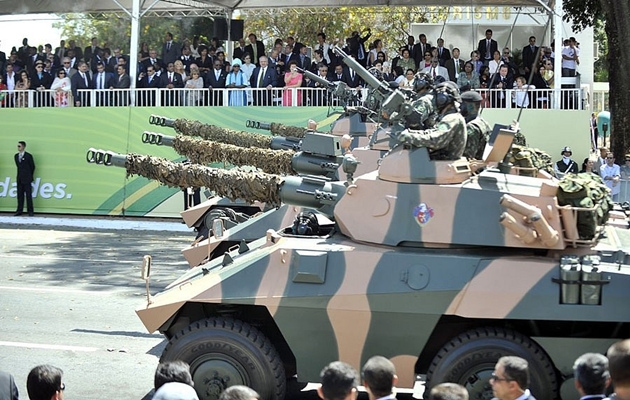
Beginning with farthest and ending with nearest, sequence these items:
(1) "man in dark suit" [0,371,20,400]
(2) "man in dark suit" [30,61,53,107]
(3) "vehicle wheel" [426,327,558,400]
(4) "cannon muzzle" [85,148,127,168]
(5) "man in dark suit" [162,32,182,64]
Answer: (5) "man in dark suit" [162,32,182,64] → (2) "man in dark suit" [30,61,53,107] → (4) "cannon muzzle" [85,148,127,168] → (3) "vehicle wheel" [426,327,558,400] → (1) "man in dark suit" [0,371,20,400]

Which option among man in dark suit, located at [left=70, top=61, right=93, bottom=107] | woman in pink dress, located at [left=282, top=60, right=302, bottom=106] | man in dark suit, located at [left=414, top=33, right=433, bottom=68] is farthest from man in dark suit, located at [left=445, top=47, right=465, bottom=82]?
man in dark suit, located at [left=70, top=61, right=93, bottom=107]

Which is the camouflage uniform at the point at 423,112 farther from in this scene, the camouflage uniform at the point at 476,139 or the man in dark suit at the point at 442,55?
the man in dark suit at the point at 442,55

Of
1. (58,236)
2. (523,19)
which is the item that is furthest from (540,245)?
(523,19)

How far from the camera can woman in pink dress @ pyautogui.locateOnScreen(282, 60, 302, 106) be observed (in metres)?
25.1

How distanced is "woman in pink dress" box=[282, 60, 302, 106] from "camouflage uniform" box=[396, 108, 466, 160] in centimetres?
→ 1511

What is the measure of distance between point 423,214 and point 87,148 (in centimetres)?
1814

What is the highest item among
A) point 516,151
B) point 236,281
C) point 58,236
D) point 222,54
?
point 222,54

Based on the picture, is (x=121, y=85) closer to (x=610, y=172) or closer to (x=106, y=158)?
(x=610, y=172)

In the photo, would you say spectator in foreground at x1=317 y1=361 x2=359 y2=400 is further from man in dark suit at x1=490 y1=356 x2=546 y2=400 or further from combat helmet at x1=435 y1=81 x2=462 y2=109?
combat helmet at x1=435 y1=81 x2=462 y2=109

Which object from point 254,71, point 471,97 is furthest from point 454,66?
point 471,97

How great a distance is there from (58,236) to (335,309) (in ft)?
51.3

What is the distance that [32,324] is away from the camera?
13742mm

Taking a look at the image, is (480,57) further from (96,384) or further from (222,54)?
(96,384)

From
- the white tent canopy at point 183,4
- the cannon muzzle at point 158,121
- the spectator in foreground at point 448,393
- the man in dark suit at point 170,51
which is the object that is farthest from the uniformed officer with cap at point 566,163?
the spectator in foreground at point 448,393
